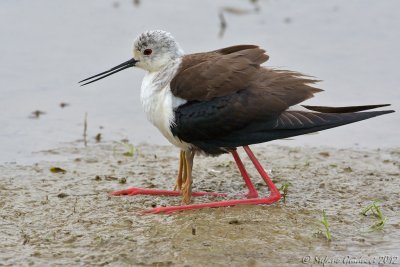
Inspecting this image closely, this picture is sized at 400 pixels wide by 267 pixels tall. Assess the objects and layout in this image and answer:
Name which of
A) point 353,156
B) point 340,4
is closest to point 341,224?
point 353,156

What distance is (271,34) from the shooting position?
11.2 m

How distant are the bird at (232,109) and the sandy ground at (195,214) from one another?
35 centimetres

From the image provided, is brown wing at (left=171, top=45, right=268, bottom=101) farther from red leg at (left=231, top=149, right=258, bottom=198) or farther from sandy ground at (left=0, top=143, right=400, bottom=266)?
sandy ground at (left=0, top=143, right=400, bottom=266)

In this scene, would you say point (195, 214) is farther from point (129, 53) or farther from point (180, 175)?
point (129, 53)

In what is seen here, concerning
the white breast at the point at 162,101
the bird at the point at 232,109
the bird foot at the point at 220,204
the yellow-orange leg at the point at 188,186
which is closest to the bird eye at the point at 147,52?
the white breast at the point at 162,101

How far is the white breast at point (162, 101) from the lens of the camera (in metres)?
6.81

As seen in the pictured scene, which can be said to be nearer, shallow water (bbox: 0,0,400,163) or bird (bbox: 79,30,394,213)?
bird (bbox: 79,30,394,213)

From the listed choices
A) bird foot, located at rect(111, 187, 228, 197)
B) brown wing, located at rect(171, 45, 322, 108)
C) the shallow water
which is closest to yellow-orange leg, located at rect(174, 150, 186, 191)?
bird foot, located at rect(111, 187, 228, 197)

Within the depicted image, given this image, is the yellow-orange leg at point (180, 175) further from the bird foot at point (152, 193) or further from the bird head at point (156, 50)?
the bird head at point (156, 50)

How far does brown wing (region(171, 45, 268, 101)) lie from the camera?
6.70m

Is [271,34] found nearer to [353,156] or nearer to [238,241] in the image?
[353,156]

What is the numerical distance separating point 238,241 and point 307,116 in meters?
1.31

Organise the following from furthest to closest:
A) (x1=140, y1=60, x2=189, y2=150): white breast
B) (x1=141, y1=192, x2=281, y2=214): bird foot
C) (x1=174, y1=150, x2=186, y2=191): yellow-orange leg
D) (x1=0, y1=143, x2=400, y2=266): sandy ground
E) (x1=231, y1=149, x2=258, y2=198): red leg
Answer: (x1=174, y1=150, x2=186, y2=191): yellow-orange leg, (x1=231, y1=149, x2=258, y2=198): red leg, (x1=140, y1=60, x2=189, y2=150): white breast, (x1=141, y1=192, x2=281, y2=214): bird foot, (x1=0, y1=143, x2=400, y2=266): sandy ground

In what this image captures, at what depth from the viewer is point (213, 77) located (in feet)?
22.0
